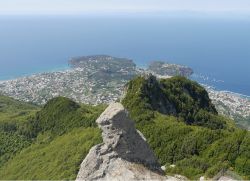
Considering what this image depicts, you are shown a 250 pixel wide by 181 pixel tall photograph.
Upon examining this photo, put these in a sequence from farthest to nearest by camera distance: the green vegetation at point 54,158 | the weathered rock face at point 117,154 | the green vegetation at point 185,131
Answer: the green vegetation at point 54,158 → the green vegetation at point 185,131 → the weathered rock face at point 117,154

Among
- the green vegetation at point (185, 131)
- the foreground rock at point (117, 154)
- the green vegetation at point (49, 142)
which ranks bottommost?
the green vegetation at point (49, 142)

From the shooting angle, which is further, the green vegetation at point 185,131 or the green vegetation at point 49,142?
the green vegetation at point 49,142

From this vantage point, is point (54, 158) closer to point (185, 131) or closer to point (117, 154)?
point (185, 131)

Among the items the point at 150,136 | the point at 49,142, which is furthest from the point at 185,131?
the point at 49,142

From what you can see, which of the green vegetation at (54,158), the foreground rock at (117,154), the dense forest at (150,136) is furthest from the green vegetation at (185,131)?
the foreground rock at (117,154)

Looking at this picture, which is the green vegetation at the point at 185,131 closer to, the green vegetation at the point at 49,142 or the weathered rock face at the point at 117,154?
the green vegetation at the point at 49,142

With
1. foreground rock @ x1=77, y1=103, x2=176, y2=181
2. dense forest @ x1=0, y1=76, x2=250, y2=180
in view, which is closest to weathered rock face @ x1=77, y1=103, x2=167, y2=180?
foreground rock @ x1=77, y1=103, x2=176, y2=181

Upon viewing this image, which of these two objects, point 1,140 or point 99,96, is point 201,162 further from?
point 99,96

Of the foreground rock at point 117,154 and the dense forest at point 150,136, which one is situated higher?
the foreground rock at point 117,154

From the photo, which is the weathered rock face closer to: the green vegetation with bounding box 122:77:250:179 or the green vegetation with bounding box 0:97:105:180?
the green vegetation with bounding box 122:77:250:179
